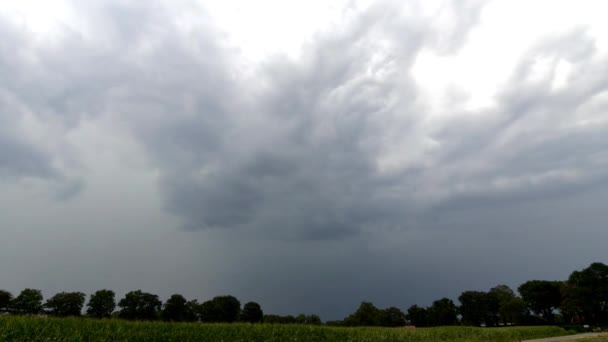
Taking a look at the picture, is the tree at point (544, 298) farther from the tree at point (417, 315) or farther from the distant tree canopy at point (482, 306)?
the tree at point (417, 315)

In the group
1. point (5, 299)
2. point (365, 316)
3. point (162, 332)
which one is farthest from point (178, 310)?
point (162, 332)

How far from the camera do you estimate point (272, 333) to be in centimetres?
3491

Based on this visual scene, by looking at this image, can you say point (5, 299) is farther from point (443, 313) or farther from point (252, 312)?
point (443, 313)

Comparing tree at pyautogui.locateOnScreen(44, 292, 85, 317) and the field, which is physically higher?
tree at pyautogui.locateOnScreen(44, 292, 85, 317)

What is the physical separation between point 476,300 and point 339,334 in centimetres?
9936

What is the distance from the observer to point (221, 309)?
303 ft

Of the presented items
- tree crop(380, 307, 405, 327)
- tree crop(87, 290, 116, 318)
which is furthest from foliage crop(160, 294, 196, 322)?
tree crop(380, 307, 405, 327)

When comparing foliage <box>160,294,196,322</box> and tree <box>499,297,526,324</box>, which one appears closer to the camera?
foliage <box>160,294,196,322</box>

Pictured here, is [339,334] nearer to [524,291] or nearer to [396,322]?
[396,322]

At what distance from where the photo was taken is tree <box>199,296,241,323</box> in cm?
9106

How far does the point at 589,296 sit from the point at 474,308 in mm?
37083

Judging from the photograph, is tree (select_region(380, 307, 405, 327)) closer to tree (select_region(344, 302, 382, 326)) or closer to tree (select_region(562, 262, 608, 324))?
tree (select_region(344, 302, 382, 326))

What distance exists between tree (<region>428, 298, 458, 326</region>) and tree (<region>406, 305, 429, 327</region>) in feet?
5.56

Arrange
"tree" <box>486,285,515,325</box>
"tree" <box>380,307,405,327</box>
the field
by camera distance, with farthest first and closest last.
A: "tree" <box>486,285,515,325</box> → "tree" <box>380,307,405,327</box> → the field
